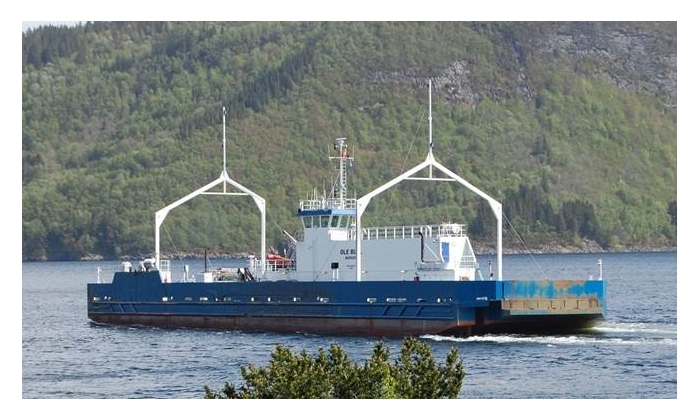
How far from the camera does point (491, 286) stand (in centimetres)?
4772

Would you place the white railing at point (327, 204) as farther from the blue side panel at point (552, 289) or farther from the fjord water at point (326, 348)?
the blue side panel at point (552, 289)

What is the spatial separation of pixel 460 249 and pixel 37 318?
2695 centimetres

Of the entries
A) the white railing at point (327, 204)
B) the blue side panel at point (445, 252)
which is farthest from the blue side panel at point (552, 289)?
the white railing at point (327, 204)

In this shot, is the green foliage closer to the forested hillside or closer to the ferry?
the ferry

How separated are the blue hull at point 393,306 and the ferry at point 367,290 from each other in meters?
0.03

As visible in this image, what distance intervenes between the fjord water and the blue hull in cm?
47

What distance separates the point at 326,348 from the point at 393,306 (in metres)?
3.24

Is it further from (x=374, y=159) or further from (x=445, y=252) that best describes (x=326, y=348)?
(x=374, y=159)

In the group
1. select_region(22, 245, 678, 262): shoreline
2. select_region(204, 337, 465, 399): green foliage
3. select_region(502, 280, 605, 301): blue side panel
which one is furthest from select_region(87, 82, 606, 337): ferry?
select_region(22, 245, 678, 262): shoreline

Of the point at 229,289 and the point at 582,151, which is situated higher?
the point at 582,151

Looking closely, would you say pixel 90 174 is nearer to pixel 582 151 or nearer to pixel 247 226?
pixel 247 226
